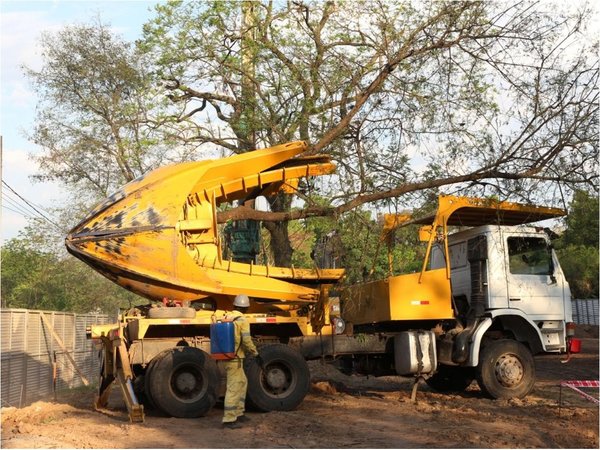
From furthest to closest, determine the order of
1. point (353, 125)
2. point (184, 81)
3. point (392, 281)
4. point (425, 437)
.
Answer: point (184, 81) → point (353, 125) → point (392, 281) → point (425, 437)

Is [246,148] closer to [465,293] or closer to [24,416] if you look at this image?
[465,293]

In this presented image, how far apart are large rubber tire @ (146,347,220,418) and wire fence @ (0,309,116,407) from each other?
2.53 m

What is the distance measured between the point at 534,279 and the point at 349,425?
4.65 metres

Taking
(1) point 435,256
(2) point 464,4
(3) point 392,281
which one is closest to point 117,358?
(3) point 392,281

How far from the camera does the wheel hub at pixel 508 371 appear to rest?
12.6 meters

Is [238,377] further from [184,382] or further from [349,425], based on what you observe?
[349,425]

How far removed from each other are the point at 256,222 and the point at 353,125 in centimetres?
256

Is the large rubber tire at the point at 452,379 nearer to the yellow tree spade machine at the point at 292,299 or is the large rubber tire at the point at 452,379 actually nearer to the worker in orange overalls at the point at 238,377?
the yellow tree spade machine at the point at 292,299

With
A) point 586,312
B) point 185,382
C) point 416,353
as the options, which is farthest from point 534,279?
point 586,312

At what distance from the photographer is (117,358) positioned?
11.1 m

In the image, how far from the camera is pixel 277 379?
11359mm

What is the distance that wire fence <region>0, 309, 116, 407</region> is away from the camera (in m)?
14.9

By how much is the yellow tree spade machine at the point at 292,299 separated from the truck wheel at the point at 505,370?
0.02 metres

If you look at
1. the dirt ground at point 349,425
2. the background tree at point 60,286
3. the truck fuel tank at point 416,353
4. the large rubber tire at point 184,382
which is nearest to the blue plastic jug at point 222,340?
the large rubber tire at point 184,382
